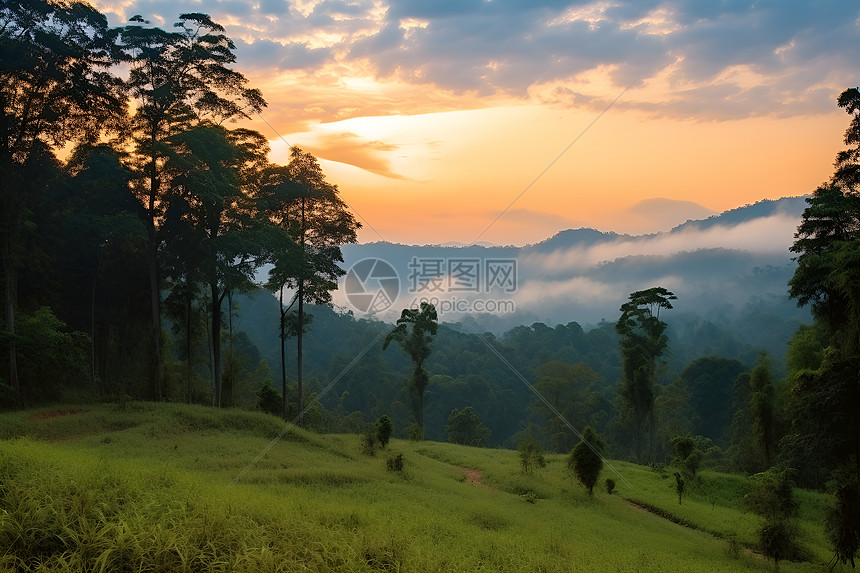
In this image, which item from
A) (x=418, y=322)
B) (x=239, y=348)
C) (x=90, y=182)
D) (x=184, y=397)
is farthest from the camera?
(x=239, y=348)

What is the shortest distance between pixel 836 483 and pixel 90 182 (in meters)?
31.5

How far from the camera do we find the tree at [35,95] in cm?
2011

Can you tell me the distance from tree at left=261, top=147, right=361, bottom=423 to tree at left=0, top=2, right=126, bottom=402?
9.14 metres

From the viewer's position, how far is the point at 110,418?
63.1 feet

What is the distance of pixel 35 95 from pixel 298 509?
22644mm

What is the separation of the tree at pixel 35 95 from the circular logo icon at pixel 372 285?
21.9m

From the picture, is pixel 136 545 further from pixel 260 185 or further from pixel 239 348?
pixel 239 348

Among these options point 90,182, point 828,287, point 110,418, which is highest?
point 90,182

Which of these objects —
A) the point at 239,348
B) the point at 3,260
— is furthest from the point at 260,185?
the point at 239,348

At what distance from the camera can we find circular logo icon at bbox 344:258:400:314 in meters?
41.6

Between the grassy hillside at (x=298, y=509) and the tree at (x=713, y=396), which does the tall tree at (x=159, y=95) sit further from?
the tree at (x=713, y=396)

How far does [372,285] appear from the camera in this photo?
4372 centimetres

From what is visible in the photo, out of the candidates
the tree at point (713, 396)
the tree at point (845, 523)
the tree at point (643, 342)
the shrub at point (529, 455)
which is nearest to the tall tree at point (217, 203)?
the shrub at point (529, 455)

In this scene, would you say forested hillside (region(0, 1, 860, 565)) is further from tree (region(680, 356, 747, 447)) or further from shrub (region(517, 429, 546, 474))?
tree (region(680, 356, 747, 447))
